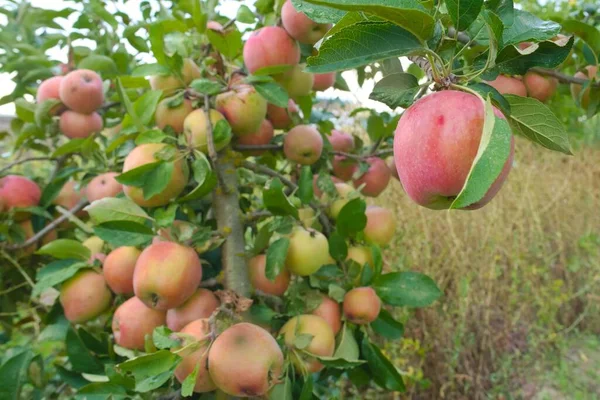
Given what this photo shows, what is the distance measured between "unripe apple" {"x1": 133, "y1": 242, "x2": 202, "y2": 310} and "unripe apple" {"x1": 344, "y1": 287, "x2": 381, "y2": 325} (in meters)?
0.24

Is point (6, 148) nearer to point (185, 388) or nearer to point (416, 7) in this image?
point (185, 388)

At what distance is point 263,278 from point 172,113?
0.99 feet

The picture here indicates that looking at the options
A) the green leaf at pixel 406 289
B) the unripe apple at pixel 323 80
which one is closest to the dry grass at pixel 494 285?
the green leaf at pixel 406 289

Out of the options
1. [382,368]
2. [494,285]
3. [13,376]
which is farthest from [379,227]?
[494,285]

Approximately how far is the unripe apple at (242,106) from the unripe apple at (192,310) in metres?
0.27

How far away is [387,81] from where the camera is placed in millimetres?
428

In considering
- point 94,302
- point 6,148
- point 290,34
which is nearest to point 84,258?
point 94,302

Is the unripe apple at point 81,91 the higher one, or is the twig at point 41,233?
the unripe apple at point 81,91

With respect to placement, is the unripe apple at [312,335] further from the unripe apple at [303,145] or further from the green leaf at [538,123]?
the green leaf at [538,123]

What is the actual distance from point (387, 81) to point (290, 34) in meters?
0.45

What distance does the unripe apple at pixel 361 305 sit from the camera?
77 centimetres

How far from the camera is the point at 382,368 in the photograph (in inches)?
31.4

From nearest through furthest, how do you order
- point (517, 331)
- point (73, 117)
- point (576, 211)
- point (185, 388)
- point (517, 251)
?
point (185, 388) < point (73, 117) < point (517, 331) < point (517, 251) < point (576, 211)

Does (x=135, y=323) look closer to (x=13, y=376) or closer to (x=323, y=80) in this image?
(x=13, y=376)
